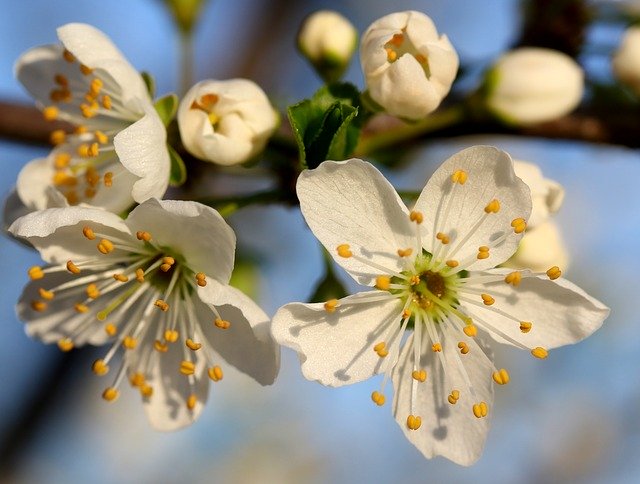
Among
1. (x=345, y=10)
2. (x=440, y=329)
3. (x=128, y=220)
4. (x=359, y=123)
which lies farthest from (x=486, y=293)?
(x=345, y=10)

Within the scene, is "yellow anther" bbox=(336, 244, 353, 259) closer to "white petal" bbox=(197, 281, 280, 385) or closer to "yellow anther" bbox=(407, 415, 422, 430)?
"white petal" bbox=(197, 281, 280, 385)

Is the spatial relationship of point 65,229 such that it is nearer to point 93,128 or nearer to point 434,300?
point 93,128

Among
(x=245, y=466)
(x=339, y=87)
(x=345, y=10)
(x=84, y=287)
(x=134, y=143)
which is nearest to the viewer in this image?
(x=134, y=143)

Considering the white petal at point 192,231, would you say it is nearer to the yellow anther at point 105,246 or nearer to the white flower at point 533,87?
the yellow anther at point 105,246

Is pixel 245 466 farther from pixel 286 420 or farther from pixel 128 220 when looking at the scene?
pixel 128 220

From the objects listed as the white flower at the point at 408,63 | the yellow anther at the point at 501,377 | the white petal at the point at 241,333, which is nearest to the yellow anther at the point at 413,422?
the yellow anther at the point at 501,377

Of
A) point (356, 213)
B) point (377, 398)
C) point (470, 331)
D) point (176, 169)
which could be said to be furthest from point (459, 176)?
point (176, 169)
